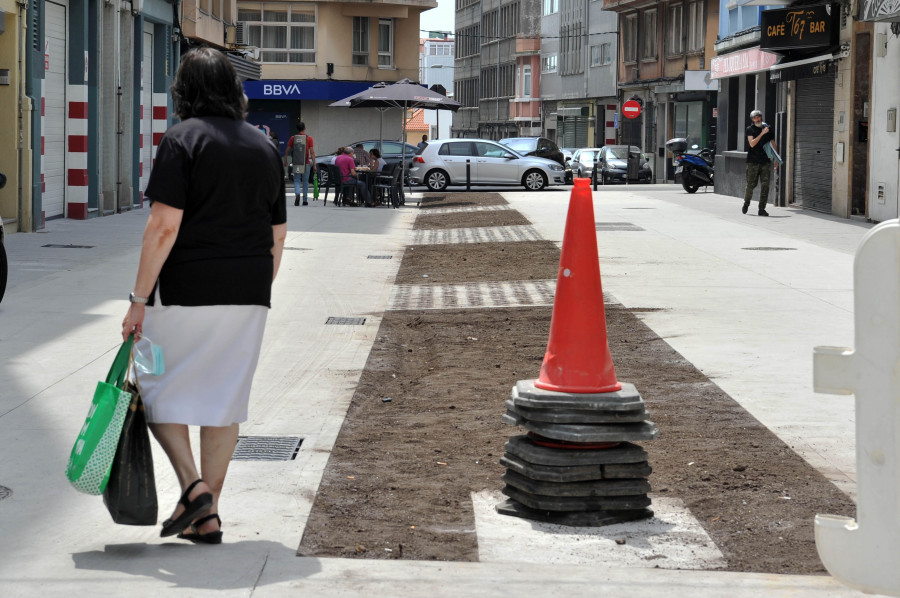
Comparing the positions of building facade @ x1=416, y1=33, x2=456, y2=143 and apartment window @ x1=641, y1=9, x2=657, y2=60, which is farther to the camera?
building facade @ x1=416, y1=33, x2=456, y2=143

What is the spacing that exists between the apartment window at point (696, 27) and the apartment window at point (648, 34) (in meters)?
4.82

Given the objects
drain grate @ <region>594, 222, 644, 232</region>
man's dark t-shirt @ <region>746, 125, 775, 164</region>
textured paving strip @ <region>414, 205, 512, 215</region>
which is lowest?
drain grate @ <region>594, 222, 644, 232</region>

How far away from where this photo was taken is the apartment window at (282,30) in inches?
2136

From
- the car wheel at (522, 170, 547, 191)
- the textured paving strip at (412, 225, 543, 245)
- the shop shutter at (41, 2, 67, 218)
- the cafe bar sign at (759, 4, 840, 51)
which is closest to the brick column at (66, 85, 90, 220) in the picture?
the shop shutter at (41, 2, 67, 218)

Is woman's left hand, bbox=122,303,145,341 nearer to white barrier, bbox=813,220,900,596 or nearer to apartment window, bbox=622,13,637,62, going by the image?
white barrier, bbox=813,220,900,596

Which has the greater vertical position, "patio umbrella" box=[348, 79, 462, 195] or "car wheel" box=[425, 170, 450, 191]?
"patio umbrella" box=[348, 79, 462, 195]

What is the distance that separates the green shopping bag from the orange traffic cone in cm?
160

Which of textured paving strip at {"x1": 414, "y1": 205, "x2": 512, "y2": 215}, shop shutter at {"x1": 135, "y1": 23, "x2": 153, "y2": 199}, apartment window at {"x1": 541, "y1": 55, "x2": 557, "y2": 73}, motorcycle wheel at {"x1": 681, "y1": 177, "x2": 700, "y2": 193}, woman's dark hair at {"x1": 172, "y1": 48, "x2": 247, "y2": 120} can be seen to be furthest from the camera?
apartment window at {"x1": 541, "y1": 55, "x2": 557, "y2": 73}

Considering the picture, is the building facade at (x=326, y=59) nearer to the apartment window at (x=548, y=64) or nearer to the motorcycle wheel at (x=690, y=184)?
the motorcycle wheel at (x=690, y=184)

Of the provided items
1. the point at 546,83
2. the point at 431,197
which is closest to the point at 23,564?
the point at 431,197

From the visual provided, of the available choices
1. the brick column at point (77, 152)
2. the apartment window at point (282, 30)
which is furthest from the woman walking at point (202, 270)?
the apartment window at point (282, 30)

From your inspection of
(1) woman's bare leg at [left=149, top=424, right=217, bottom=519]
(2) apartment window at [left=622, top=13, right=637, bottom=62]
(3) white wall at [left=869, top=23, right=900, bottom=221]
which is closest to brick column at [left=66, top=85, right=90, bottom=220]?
(3) white wall at [left=869, top=23, right=900, bottom=221]

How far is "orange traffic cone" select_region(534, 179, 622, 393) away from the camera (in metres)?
5.26

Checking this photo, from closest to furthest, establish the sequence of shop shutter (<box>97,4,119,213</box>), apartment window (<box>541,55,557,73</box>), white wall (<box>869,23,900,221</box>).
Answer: white wall (<box>869,23,900,221</box>) → shop shutter (<box>97,4,119,213</box>) → apartment window (<box>541,55,557,73</box>)
